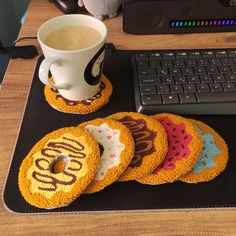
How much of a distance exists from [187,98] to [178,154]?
0.11 m

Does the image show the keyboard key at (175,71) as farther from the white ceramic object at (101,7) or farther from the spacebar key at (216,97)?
the white ceramic object at (101,7)

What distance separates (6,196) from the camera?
354 mm

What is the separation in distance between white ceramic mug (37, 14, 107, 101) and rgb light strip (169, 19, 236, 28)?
0.21 meters

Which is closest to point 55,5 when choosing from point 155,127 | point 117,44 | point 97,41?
point 117,44

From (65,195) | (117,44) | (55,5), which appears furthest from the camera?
(55,5)

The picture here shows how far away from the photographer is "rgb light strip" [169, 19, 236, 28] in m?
0.60

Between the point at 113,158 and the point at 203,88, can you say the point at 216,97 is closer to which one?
the point at 203,88

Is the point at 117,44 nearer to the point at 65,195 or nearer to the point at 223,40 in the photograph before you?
the point at 223,40

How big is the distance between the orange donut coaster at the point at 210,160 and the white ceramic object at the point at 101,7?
345mm

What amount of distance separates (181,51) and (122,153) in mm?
251

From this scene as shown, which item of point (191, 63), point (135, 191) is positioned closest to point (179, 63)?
point (191, 63)

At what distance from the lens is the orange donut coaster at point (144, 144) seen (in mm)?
353

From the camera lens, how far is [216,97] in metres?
0.44

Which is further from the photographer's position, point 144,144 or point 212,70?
point 212,70
